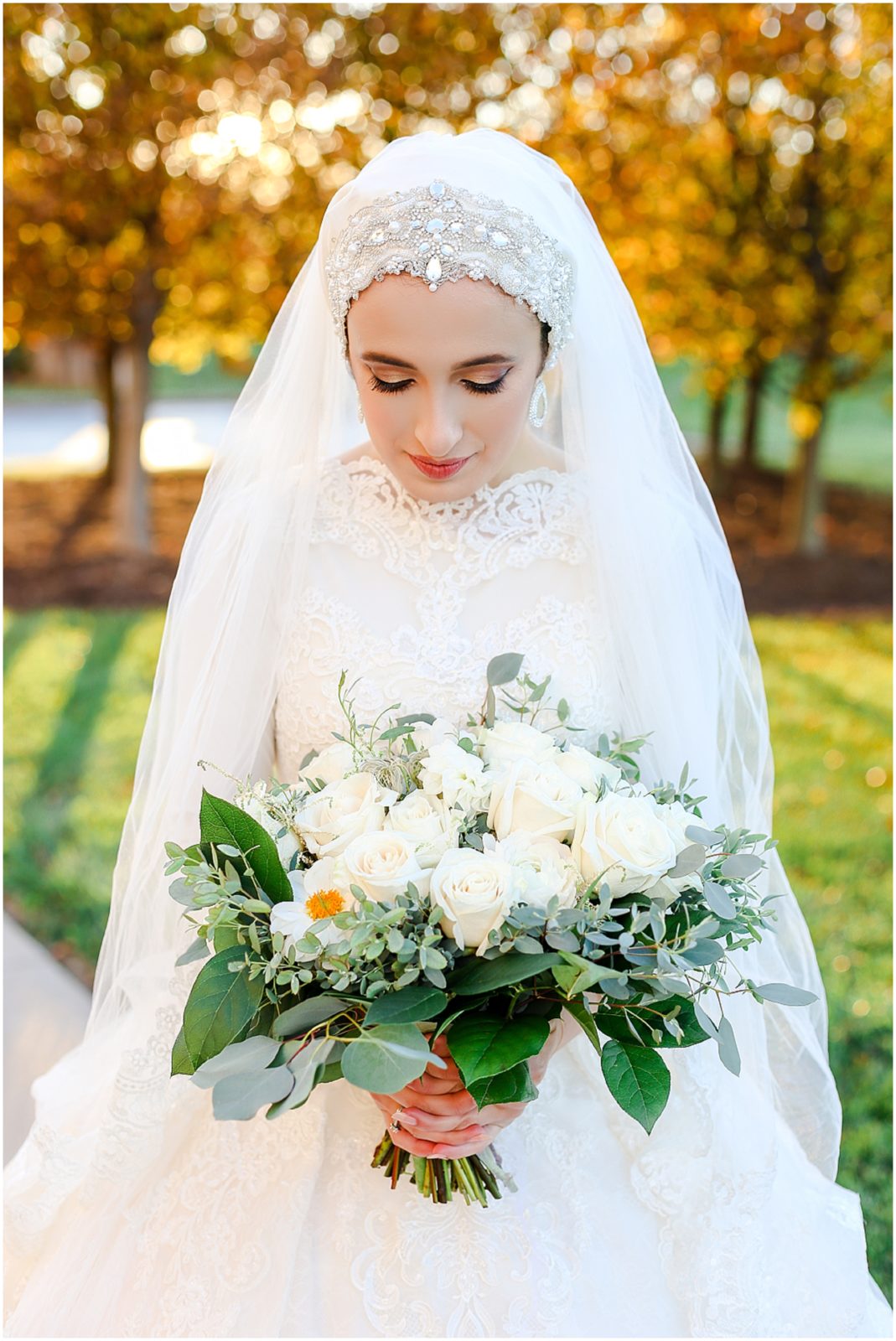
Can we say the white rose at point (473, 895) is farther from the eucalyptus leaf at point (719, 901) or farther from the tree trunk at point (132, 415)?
the tree trunk at point (132, 415)

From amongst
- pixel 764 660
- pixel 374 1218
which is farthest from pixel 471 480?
pixel 764 660

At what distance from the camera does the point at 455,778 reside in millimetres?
1688

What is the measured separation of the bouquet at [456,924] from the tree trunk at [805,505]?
23.3ft

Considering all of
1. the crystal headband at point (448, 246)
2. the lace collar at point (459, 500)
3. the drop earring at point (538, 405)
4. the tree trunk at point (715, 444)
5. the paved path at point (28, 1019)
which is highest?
the tree trunk at point (715, 444)

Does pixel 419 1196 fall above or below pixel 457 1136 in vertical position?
below

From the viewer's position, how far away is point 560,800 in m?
1.67

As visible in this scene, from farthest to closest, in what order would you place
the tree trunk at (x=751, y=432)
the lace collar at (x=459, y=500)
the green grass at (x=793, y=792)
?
the tree trunk at (x=751, y=432) < the green grass at (x=793, y=792) < the lace collar at (x=459, y=500)

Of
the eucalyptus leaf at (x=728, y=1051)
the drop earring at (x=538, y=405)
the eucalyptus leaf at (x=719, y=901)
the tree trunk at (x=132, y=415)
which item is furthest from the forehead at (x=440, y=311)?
the tree trunk at (x=132, y=415)

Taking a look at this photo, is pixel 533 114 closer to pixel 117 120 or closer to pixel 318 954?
pixel 117 120

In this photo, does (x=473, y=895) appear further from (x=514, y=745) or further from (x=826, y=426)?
(x=826, y=426)

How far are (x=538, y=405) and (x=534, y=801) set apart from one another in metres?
0.91

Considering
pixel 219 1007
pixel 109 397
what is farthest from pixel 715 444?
pixel 219 1007

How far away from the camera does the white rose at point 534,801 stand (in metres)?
1.65

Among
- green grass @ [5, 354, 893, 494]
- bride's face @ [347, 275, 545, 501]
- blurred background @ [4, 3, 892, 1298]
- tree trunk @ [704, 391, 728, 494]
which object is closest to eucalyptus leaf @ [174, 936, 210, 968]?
bride's face @ [347, 275, 545, 501]
